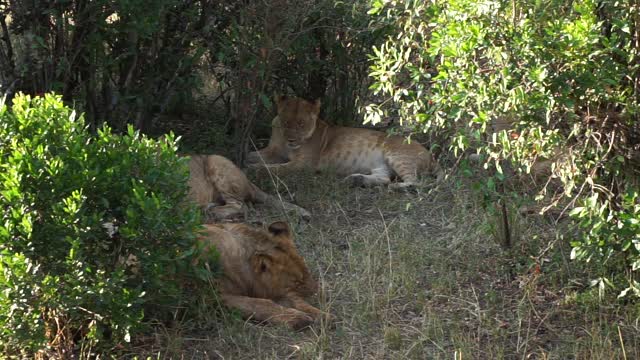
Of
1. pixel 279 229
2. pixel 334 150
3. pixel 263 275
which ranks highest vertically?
pixel 334 150

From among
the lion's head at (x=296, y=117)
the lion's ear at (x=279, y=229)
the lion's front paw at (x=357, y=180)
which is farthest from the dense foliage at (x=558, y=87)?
the lion's head at (x=296, y=117)

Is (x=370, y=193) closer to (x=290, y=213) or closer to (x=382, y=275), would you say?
(x=290, y=213)

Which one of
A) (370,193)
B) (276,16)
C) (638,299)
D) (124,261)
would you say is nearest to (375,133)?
(370,193)

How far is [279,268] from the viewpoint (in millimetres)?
5809

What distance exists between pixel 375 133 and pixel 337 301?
12.0ft

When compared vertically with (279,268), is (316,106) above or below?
above

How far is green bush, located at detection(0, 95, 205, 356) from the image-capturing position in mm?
4691

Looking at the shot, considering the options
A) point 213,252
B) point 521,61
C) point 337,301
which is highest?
point 521,61

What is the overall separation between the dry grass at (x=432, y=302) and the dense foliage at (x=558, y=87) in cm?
51

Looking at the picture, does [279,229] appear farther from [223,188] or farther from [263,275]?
[223,188]

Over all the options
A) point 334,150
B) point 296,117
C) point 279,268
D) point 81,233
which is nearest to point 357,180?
point 334,150

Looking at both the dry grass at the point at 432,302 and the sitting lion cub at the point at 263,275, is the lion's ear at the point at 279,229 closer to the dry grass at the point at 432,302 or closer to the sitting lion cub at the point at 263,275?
the sitting lion cub at the point at 263,275

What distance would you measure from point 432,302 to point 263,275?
1001mm

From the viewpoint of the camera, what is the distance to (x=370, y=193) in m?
8.30
